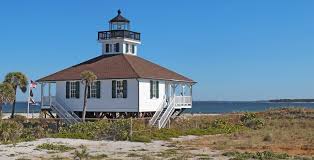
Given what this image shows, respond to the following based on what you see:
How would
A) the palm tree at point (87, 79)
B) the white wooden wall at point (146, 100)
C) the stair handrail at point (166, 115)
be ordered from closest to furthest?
the palm tree at point (87, 79) → the stair handrail at point (166, 115) → the white wooden wall at point (146, 100)

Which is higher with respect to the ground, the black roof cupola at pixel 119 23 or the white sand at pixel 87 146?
the black roof cupola at pixel 119 23

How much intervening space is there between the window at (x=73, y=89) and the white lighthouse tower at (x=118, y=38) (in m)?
5.47

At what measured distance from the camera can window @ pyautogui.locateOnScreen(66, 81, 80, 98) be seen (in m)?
39.0

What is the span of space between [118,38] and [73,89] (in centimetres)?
610

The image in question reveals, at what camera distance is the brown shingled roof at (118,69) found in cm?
3738

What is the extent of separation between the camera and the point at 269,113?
5541 cm

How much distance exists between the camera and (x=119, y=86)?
122 ft

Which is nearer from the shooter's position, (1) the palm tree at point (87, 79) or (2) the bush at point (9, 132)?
(2) the bush at point (9, 132)

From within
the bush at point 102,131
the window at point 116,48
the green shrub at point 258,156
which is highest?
the window at point 116,48

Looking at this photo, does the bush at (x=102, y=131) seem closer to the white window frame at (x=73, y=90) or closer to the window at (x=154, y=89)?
the window at (x=154, y=89)

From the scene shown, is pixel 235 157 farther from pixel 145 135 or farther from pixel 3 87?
pixel 3 87

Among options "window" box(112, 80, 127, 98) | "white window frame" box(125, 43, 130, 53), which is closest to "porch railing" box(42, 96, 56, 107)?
"window" box(112, 80, 127, 98)

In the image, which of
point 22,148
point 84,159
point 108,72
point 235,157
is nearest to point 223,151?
point 235,157

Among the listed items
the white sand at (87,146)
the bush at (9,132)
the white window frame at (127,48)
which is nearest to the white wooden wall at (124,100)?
the white window frame at (127,48)
